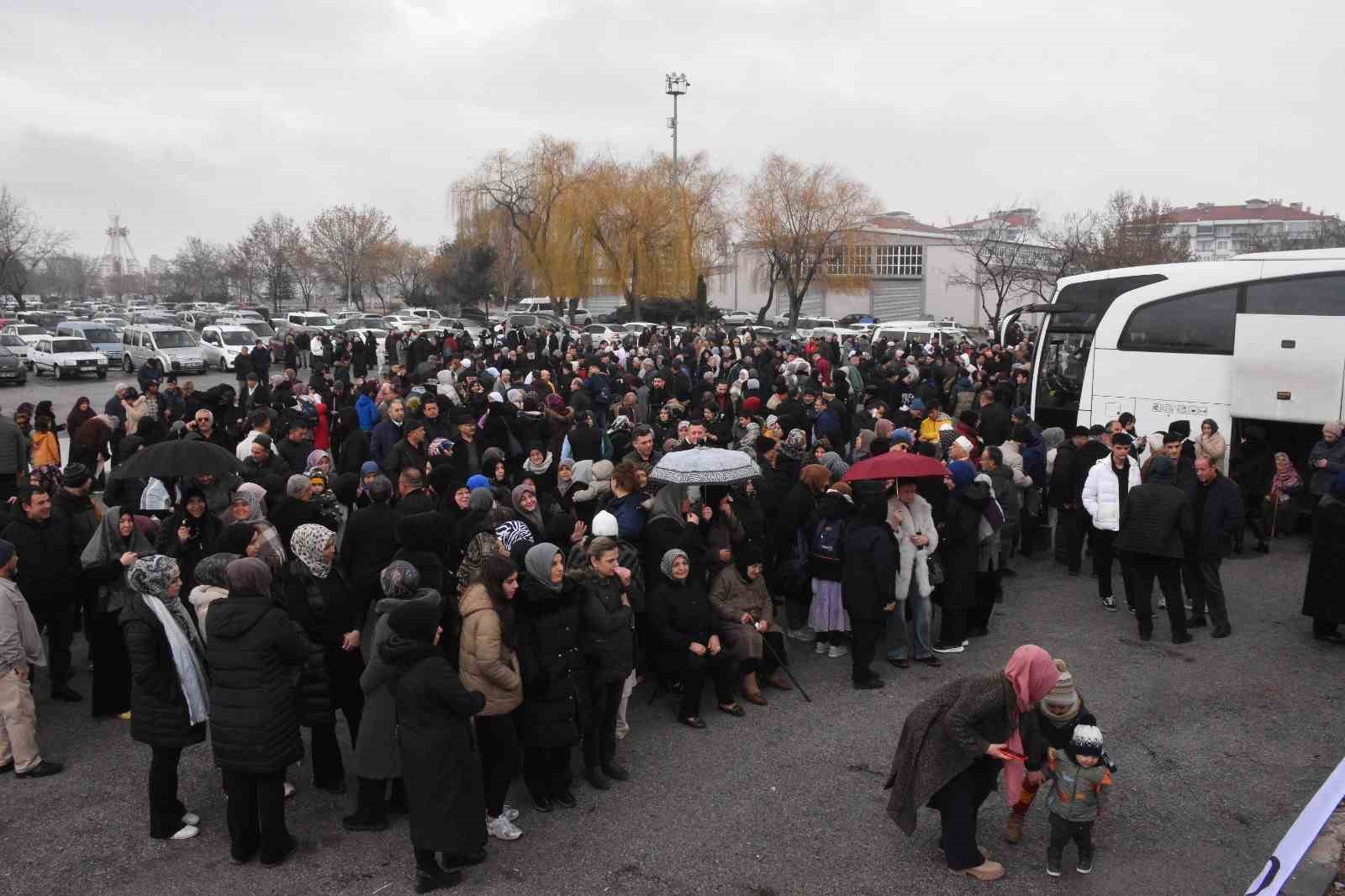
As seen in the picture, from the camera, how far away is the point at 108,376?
3316 cm

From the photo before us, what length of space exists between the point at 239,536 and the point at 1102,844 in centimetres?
525

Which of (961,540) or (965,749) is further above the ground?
(961,540)

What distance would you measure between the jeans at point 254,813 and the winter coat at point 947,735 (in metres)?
3.18

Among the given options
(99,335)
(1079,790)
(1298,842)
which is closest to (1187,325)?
(1079,790)

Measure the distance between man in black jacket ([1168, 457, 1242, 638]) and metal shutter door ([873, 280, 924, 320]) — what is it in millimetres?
60933

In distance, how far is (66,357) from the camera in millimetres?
31078

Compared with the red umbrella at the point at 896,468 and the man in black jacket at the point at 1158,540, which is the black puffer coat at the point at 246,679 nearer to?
the red umbrella at the point at 896,468

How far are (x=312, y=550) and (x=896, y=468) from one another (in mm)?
4149

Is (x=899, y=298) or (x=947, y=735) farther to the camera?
(x=899, y=298)

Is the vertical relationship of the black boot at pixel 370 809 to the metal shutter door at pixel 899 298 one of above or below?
below

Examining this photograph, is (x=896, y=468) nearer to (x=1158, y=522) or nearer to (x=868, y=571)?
(x=868, y=571)

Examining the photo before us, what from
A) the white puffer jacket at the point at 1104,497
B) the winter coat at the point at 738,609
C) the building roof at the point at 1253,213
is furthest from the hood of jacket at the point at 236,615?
the building roof at the point at 1253,213

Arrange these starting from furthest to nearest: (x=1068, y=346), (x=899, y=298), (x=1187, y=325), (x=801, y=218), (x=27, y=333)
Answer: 1. (x=899, y=298)
2. (x=801, y=218)
3. (x=27, y=333)
4. (x=1068, y=346)
5. (x=1187, y=325)

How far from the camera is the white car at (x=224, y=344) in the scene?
33.5 metres
